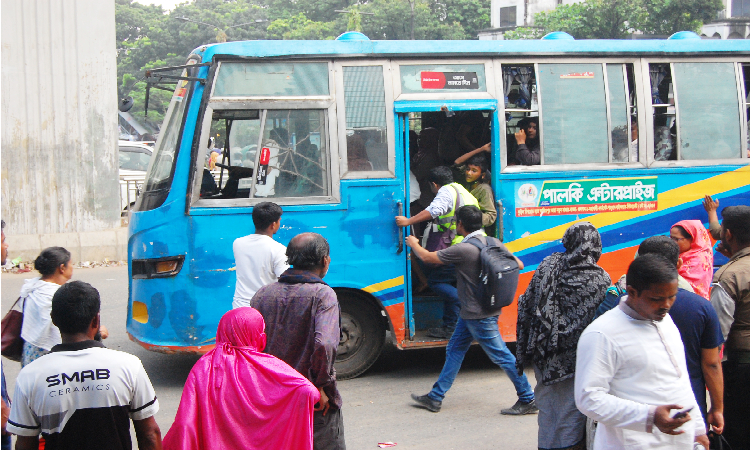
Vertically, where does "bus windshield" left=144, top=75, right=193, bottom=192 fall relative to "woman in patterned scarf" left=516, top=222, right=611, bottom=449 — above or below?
above

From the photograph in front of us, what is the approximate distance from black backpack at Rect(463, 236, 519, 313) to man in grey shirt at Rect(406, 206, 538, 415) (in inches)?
2.4

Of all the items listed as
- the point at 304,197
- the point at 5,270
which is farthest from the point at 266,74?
the point at 5,270

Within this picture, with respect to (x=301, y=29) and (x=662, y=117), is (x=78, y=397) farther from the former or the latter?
(x=301, y=29)

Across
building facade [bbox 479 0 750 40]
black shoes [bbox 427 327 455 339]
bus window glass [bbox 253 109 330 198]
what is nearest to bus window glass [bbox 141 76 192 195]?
bus window glass [bbox 253 109 330 198]

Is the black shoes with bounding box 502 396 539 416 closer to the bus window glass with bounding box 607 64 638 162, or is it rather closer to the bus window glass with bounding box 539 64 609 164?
the bus window glass with bounding box 539 64 609 164

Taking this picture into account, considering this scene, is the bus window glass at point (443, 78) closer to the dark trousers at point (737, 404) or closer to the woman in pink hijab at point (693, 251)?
the woman in pink hijab at point (693, 251)

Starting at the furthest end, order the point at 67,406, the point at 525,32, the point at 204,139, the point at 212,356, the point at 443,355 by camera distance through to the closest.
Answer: the point at 525,32, the point at 443,355, the point at 204,139, the point at 212,356, the point at 67,406

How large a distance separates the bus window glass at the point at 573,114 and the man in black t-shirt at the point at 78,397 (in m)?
4.49

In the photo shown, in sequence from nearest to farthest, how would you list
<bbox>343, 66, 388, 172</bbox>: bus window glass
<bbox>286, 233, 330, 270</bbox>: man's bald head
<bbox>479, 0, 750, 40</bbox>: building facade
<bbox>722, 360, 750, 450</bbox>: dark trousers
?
<bbox>286, 233, 330, 270</bbox>: man's bald head < <bbox>722, 360, 750, 450</bbox>: dark trousers < <bbox>343, 66, 388, 172</bbox>: bus window glass < <bbox>479, 0, 750, 40</bbox>: building facade

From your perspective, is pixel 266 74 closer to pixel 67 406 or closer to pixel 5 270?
pixel 67 406

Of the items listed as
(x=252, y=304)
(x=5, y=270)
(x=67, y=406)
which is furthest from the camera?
(x=5, y=270)

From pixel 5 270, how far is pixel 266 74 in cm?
797

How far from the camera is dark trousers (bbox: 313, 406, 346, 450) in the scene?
339 cm

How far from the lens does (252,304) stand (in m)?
3.54
